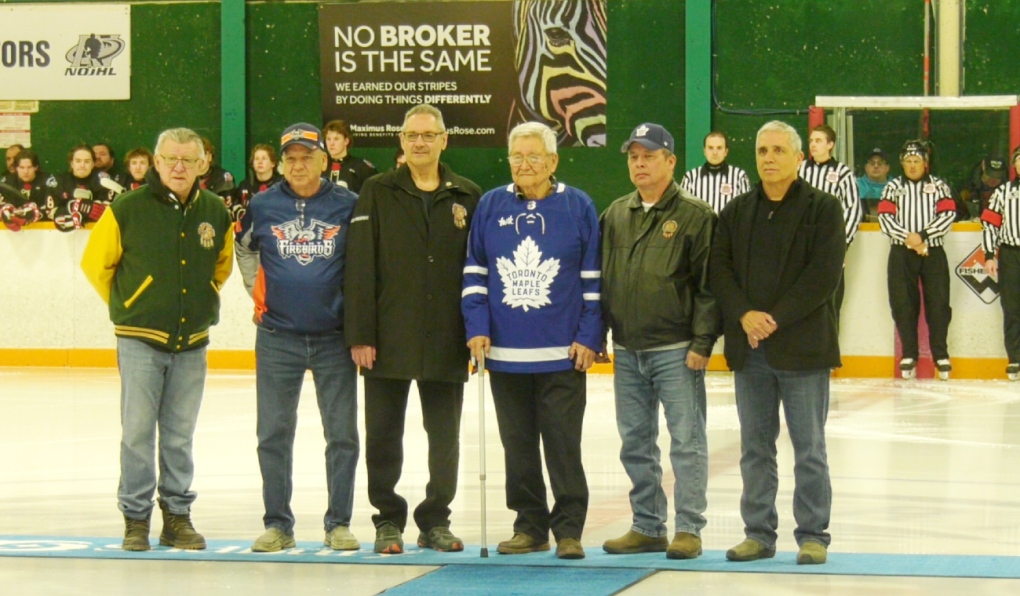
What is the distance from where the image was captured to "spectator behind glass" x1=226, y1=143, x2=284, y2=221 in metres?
13.4

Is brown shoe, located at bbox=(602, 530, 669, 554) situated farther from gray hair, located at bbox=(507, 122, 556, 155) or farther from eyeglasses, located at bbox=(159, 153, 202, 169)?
eyeglasses, located at bbox=(159, 153, 202, 169)

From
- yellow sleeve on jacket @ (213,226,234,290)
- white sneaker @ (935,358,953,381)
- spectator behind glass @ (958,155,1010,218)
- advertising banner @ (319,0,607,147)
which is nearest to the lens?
yellow sleeve on jacket @ (213,226,234,290)

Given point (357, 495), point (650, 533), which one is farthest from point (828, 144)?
point (650, 533)

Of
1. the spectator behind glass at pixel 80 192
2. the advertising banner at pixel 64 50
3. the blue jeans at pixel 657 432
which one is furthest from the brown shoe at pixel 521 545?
the advertising banner at pixel 64 50

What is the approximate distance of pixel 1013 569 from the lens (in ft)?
18.0

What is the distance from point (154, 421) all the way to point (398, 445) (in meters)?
0.95

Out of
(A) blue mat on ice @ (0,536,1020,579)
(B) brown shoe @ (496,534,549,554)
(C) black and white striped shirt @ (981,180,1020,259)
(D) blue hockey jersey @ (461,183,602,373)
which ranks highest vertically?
(C) black and white striped shirt @ (981,180,1020,259)

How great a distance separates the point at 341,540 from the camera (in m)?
5.86

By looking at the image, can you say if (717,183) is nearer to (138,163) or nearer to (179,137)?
(138,163)

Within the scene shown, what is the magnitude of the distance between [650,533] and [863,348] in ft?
25.7

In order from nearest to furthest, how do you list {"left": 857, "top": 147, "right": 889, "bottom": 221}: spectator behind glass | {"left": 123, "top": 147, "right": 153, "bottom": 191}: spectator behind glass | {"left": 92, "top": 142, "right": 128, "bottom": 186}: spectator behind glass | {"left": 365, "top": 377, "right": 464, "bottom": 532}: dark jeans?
{"left": 365, "top": 377, "right": 464, "bottom": 532}: dark jeans < {"left": 857, "top": 147, "right": 889, "bottom": 221}: spectator behind glass < {"left": 123, "top": 147, "right": 153, "bottom": 191}: spectator behind glass < {"left": 92, "top": 142, "right": 128, "bottom": 186}: spectator behind glass

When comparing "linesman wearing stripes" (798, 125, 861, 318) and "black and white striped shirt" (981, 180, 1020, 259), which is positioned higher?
"linesman wearing stripes" (798, 125, 861, 318)

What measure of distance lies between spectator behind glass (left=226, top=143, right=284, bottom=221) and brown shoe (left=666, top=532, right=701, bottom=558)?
776cm

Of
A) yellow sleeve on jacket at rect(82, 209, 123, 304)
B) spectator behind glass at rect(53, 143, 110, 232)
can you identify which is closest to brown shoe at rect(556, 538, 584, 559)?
yellow sleeve on jacket at rect(82, 209, 123, 304)
